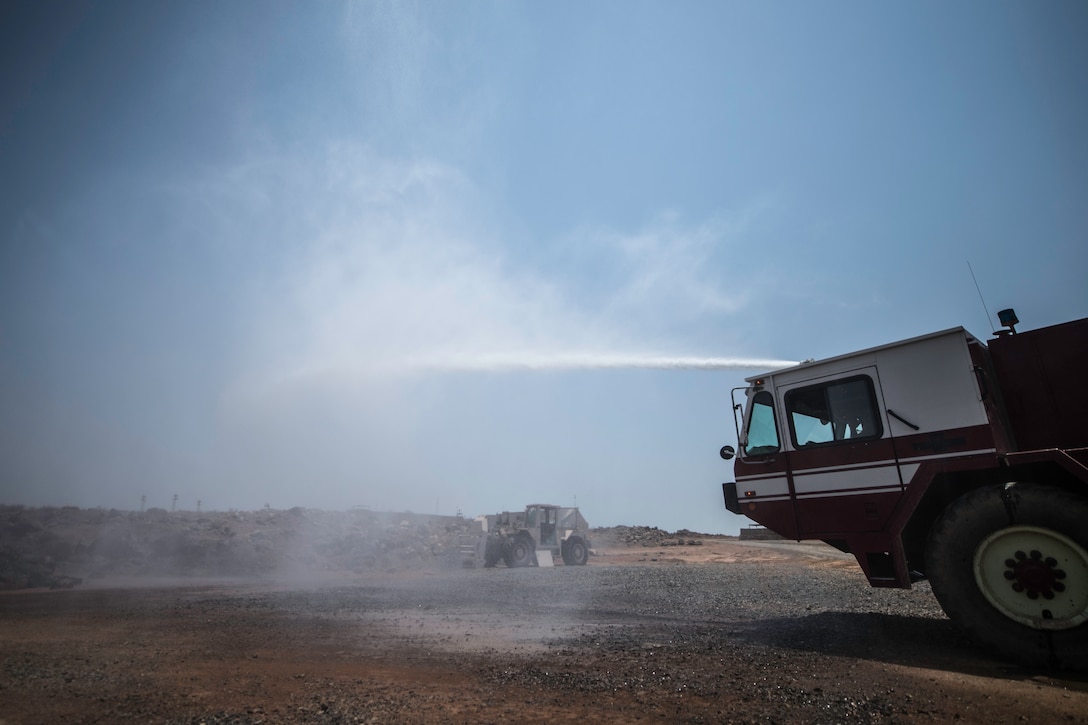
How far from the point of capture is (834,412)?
745 cm

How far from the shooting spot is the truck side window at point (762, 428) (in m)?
7.92

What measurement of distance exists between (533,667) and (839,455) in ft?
15.6

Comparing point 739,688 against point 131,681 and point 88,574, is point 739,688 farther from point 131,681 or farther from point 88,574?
point 88,574

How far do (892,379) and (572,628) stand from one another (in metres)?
5.90

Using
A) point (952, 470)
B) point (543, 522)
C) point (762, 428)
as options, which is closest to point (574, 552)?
point (543, 522)

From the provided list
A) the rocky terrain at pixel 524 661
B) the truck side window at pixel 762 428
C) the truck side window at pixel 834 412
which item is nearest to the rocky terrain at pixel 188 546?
the rocky terrain at pixel 524 661

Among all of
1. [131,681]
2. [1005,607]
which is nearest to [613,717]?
[1005,607]

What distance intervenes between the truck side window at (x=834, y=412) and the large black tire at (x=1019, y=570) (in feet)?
4.45

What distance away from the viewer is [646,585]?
608 inches

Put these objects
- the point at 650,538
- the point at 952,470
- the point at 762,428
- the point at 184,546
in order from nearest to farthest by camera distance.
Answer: the point at 952,470 → the point at 762,428 → the point at 184,546 → the point at 650,538

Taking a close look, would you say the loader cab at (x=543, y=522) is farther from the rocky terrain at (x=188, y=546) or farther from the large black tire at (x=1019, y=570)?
the large black tire at (x=1019, y=570)

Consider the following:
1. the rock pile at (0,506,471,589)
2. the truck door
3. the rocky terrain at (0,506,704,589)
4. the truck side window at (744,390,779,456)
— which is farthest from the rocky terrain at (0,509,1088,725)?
the rocky terrain at (0,506,704,589)

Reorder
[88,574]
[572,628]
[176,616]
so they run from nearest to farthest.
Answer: [572,628], [176,616], [88,574]

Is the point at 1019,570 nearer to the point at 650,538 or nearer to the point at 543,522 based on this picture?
the point at 543,522
